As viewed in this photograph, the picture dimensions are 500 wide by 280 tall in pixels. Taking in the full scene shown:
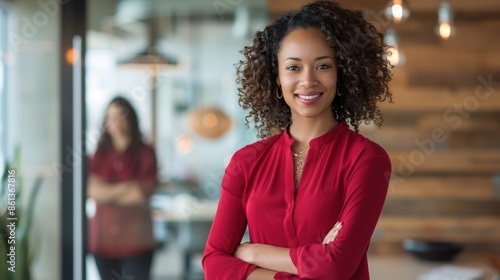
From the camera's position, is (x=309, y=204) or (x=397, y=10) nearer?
(x=309, y=204)

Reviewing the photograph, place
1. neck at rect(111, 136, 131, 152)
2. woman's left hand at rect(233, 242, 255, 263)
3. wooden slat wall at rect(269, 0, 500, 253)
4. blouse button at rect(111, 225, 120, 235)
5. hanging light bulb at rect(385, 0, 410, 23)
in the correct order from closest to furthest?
woman's left hand at rect(233, 242, 255, 263) < hanging light bulb at rect(385, 0, 410, 23) < neck at rect(111, 136, 131, 152) < blouse button at rect(111, 225, 120, 235) < wooden slat wall at rect(269, 0, 500, 253)

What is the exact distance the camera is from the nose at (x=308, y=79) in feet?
4.78

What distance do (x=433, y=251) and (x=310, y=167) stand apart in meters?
1.81

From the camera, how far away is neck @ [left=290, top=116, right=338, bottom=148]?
1548 millimetres

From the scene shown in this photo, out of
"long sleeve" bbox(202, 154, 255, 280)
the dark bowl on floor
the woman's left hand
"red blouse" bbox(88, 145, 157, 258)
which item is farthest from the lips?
"red blouse" bbox(88, 145, 157, 258)

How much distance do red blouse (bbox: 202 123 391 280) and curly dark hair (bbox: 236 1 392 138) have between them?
0.07 m

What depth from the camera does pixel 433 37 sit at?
4.53 metres

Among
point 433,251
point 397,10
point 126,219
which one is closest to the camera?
point 397,10

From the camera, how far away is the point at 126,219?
434 cm

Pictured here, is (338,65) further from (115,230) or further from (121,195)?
(115,230)

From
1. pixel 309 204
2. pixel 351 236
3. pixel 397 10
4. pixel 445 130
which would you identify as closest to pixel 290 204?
pixel 309 204

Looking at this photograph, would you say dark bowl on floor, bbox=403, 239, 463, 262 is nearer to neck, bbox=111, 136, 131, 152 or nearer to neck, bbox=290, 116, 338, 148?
neck, bbox=290, 116, 338, 148

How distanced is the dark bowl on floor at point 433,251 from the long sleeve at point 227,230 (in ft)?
5.82

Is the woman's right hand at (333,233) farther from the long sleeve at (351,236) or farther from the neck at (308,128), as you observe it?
the neck at (308,128)
